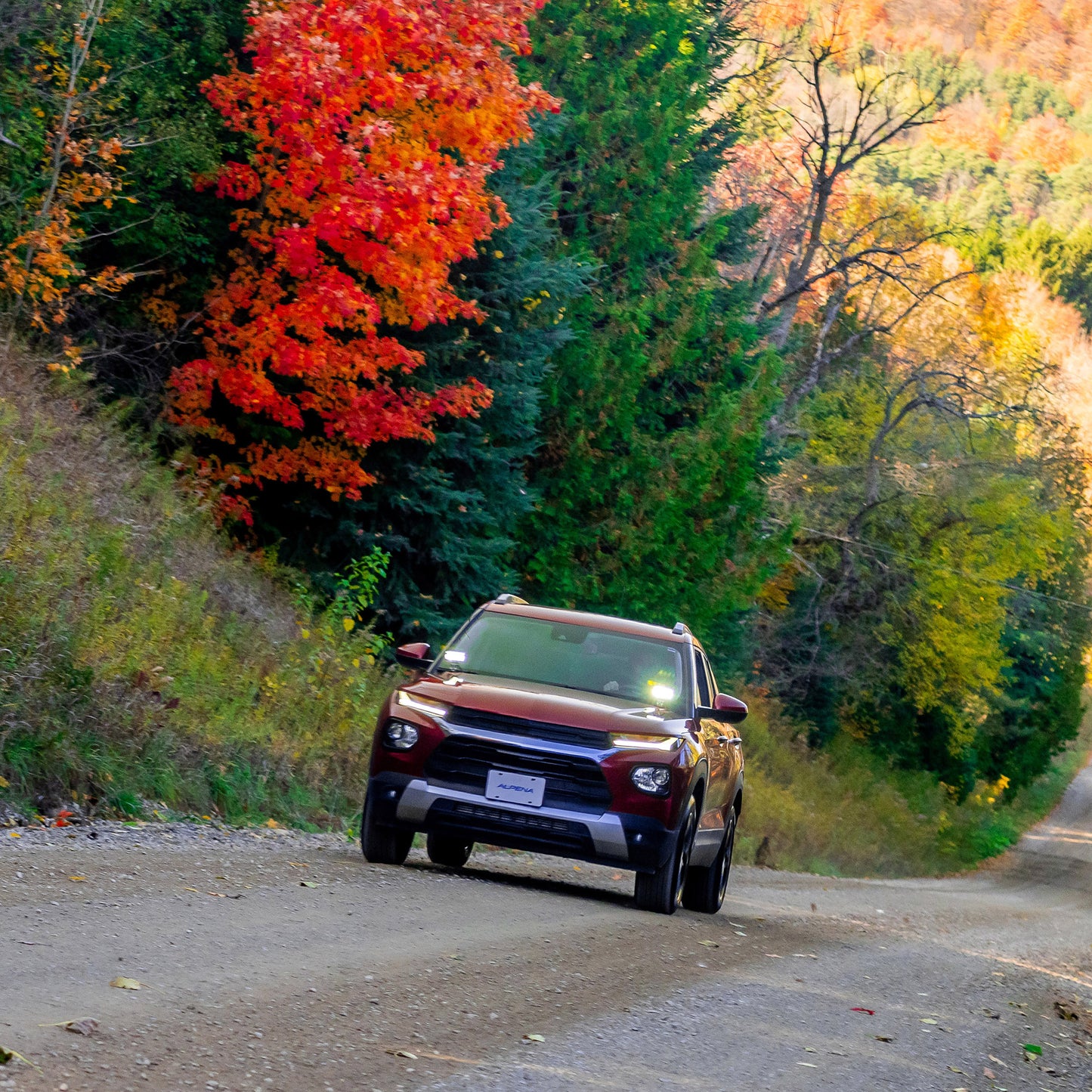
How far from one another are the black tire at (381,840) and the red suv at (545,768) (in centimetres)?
1

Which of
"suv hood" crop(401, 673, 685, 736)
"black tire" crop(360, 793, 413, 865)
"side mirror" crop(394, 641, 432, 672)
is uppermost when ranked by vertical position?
"side mirror" crop(394, 641, 432, 672)

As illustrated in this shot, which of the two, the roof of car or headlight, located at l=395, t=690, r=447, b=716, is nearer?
headlight, located at l=395, t=690, r=447, b=716

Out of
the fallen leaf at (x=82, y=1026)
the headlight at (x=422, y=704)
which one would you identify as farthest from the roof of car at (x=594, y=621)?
the fallen leaf at (x=82, y=1026)

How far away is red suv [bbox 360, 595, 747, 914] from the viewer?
1108cm

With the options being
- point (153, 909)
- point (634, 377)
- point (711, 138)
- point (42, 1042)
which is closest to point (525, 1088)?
point (42, 1042)

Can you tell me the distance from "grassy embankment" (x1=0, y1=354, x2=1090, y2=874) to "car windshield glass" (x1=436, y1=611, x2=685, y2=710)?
2625 mm

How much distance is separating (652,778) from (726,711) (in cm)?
121

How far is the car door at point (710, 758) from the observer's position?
488 inches

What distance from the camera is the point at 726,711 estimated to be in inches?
478

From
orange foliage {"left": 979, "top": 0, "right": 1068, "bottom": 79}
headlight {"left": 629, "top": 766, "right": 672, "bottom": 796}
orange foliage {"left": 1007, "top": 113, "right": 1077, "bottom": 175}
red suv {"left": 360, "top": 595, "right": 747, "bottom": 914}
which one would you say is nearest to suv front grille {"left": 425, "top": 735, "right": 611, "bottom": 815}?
red suv {"left": 360, "top": 595, "right": 747, "bottom": 914}

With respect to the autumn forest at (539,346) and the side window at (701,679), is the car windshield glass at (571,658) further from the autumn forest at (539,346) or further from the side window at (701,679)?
the autumn forest at (539,346)

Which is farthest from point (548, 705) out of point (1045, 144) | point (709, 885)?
point (1045, 144)

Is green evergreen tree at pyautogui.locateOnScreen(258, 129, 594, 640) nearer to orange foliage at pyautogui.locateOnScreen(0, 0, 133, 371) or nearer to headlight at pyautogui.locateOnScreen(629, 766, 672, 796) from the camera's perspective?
orange foliage at pyautogui.locateOnScreen(0, 0, 133, 371)

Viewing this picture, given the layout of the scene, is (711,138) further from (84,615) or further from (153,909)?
(153,909)
